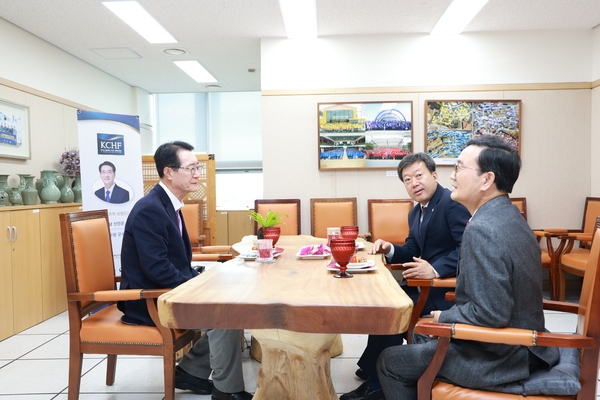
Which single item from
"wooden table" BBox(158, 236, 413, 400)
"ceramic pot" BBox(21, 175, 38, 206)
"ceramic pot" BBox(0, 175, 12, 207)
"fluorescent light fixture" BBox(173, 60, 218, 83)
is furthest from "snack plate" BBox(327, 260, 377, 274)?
"fluorescent light fixture" BBox(173, 60, 218, 83)

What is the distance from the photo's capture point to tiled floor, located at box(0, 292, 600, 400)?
2697mm

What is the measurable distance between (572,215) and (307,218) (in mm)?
3046

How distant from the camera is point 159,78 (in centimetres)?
695

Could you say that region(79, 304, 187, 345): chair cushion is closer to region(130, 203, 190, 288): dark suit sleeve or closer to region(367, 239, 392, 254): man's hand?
region(130, 203, 190, 288): dark suit sleeve

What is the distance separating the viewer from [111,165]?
14.3 feet

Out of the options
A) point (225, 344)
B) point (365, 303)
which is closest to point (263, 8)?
point (225, 344)

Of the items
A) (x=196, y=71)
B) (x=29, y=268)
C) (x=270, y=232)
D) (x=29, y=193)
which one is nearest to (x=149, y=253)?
(x=270, y=232)

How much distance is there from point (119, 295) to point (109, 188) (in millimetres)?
2454

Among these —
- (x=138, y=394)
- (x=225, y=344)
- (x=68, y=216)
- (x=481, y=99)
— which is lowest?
(x=138, y=394)

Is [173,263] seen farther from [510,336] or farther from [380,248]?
[510,336]

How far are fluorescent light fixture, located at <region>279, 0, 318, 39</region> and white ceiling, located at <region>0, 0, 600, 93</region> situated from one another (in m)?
0.07

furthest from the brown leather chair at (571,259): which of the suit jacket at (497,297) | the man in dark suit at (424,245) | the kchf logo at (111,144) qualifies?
the kchf logo at (111,144)

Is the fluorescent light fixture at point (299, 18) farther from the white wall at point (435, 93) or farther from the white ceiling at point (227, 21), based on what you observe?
the white wall at point (435, 93)

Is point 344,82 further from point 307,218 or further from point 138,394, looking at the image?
point 138,394
